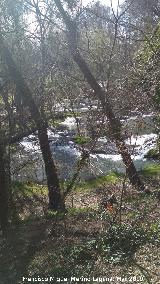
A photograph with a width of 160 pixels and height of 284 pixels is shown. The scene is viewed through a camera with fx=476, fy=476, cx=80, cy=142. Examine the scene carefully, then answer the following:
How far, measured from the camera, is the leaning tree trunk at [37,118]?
1154cm

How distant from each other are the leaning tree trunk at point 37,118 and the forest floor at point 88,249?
79.1 inches

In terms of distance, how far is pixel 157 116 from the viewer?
10477mm

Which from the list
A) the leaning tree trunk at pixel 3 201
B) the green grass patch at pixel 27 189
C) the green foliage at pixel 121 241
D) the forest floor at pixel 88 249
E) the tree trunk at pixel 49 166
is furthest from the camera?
the green grass patch at pixel 27 189

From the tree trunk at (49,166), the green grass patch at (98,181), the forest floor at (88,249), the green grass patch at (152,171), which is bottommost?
the forest floor at (88,249)

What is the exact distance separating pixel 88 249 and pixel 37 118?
220 inches

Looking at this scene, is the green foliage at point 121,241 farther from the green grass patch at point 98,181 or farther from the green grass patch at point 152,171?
the green grass patch at point 152,171

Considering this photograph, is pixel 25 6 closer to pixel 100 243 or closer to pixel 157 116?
pixel 157 116

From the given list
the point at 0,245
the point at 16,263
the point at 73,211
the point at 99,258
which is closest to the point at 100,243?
the point at 99,258

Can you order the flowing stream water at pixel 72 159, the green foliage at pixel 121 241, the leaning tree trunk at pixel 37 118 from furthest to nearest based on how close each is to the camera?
the flowing stream water at pixel 72 159 < the leaning tree trunk at pixel 37 118 < the green foliage at pixel 121 241

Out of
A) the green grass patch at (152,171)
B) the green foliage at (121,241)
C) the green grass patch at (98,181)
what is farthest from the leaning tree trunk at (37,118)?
the green grass patch at (152,171)

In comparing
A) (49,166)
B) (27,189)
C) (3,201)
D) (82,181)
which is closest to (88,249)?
(3,201)

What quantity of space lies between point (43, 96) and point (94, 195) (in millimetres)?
3748

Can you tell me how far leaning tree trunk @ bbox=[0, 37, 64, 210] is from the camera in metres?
11.5

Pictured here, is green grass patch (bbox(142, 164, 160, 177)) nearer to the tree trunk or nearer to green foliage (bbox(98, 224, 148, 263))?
the tree trunk
